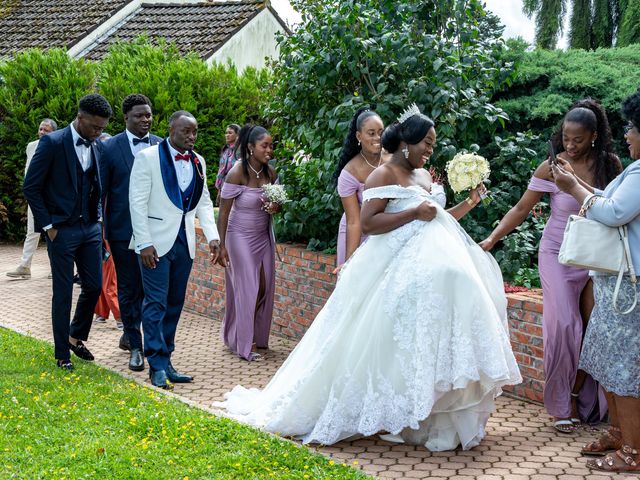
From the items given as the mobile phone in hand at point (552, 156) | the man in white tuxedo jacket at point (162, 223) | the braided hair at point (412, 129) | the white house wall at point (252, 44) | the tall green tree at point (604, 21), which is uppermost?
the tall green tree at point (604, 21)

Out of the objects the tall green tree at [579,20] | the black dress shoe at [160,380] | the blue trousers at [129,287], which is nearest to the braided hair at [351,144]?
the blue trousers at [129,287]

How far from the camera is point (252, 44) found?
2312 cm

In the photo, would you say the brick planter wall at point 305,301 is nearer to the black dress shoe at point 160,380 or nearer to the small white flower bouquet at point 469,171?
the small white flower bouquet at point 469,171

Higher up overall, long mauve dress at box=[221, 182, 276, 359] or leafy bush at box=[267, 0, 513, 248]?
leafy bush at box=[267, 0, 513, 248]

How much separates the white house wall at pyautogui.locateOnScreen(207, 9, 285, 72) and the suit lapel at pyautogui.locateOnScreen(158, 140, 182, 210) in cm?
1454

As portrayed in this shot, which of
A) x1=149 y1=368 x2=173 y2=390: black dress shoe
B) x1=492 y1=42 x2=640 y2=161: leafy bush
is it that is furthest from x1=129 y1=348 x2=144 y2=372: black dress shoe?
x1=492 y1=42 x2=640 y2=161: leafy bush

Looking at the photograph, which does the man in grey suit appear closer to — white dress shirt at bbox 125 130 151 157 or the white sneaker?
the white sneaker

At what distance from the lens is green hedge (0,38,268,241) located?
1695 centimetres

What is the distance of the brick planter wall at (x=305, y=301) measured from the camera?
24.1 ft

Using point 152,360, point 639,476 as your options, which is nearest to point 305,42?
point 152,360

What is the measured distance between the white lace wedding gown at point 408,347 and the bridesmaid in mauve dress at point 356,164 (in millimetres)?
1414

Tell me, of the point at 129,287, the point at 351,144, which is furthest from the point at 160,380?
the point at 351,144

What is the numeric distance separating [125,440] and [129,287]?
2.75 metres

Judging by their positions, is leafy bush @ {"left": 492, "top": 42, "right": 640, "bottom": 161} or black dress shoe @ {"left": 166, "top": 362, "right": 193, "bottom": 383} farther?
leafy bush @ {"left": 492, "top": 42, "right": 640, "bottom": 161}
